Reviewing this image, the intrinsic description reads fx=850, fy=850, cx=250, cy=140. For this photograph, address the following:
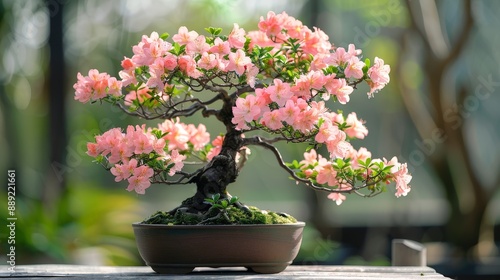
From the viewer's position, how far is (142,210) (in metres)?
6.22

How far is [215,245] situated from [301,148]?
5030 mm

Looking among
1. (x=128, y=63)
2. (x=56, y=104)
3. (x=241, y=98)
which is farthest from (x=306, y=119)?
(x=56, y=104)

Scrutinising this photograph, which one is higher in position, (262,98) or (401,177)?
(262,98)

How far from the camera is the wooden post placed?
110 inches

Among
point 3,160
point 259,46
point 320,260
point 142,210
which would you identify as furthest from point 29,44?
point 259,46

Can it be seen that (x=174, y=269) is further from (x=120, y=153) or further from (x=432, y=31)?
(x=432, y=31)

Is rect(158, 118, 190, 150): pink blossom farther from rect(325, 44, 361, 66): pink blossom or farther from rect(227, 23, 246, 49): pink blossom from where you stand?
rect(325, 44, 361, 66): pink blossom

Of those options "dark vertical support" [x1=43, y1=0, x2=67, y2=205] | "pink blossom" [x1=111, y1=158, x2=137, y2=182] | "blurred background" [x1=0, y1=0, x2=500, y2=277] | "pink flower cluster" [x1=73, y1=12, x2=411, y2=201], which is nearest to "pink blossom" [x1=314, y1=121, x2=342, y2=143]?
"pink flower cluster" [x1=73, y1=12, x2=411, y2=201]

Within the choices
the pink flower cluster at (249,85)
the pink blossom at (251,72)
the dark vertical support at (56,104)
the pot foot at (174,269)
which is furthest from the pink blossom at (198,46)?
the dark vertical support at (56,104)

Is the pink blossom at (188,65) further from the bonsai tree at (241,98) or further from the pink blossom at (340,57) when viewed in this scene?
the pink blossom at (340,57)

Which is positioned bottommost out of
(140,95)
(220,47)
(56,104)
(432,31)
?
(140,95)

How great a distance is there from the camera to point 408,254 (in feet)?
9.23

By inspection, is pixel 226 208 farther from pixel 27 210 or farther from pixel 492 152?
pixel 492 152

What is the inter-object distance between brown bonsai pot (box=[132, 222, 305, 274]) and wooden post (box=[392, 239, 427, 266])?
776 millimetres
